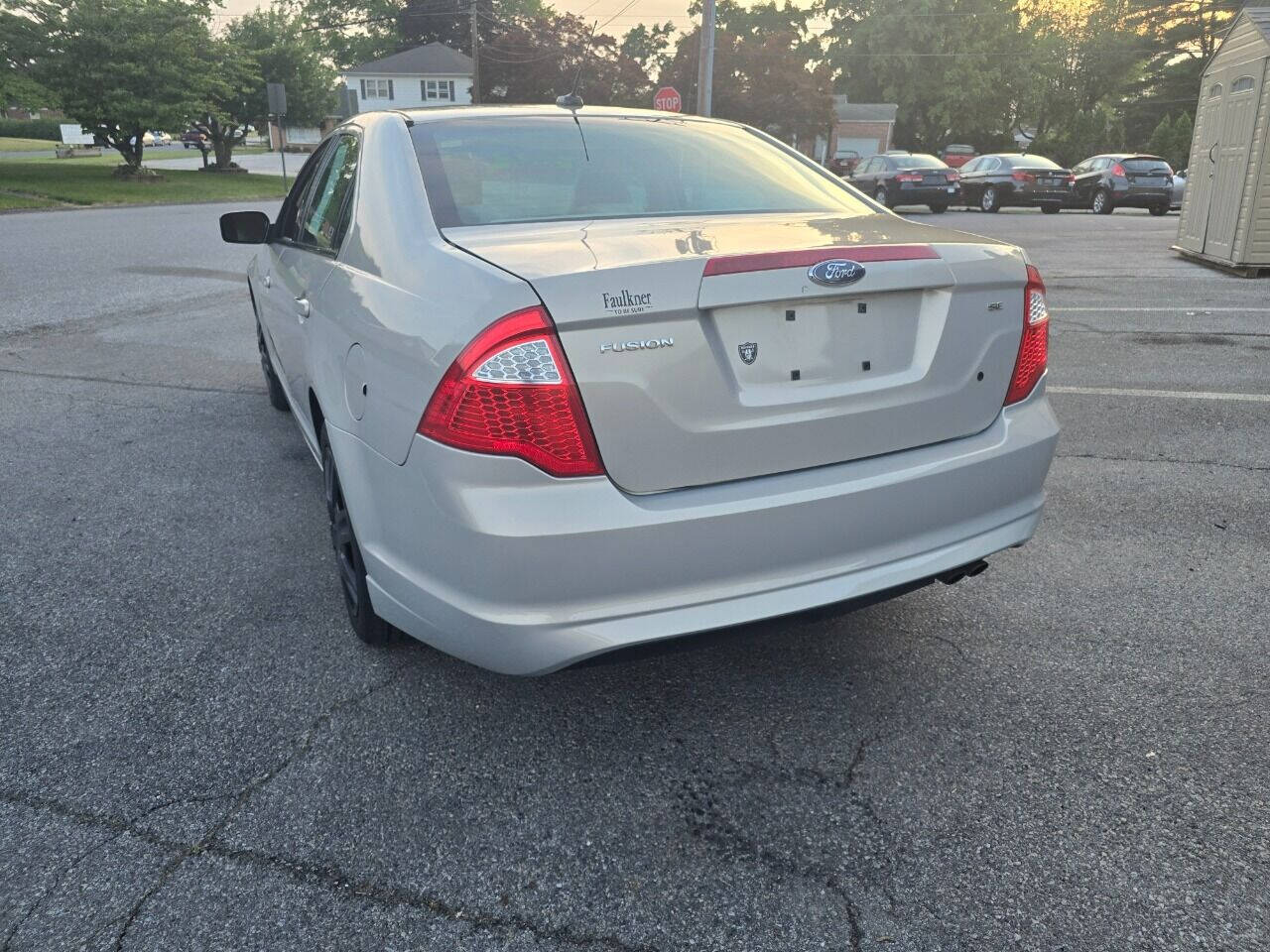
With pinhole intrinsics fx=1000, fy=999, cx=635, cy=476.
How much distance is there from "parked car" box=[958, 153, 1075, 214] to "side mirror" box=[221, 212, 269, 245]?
23.9 metres

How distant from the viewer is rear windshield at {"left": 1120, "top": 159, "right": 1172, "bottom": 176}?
23.9 metres

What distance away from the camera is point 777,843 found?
2.23 m

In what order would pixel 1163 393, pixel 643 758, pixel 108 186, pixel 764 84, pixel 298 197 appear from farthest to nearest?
pixel 764 84 < pixel 108 186 < pixel 1163 393 < pixel 298 197 < pixel 643 758

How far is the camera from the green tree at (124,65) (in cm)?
2805

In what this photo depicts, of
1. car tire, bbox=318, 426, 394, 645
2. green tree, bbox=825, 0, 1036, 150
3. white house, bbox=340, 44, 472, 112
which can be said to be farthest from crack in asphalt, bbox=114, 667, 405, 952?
white house, bbox=340, 44, 472, 112

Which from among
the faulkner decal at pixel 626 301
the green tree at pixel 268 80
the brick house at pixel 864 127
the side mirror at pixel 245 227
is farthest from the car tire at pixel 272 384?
the brick house at pixel 864 127

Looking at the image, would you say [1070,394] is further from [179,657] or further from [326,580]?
[179,657]

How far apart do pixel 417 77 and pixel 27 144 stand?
25486 millimetres

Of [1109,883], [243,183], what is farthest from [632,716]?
[243,183]

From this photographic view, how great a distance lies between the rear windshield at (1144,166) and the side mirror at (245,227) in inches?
958

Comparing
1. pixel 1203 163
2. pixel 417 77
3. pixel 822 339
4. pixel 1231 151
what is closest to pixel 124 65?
pixel 1203 163

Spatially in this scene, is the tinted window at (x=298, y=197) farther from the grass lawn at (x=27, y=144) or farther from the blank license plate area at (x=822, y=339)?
the grass lawn at (x=27, y=144)

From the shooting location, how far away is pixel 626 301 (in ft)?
7.00

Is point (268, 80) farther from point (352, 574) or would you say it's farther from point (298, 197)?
point (352, 574)
